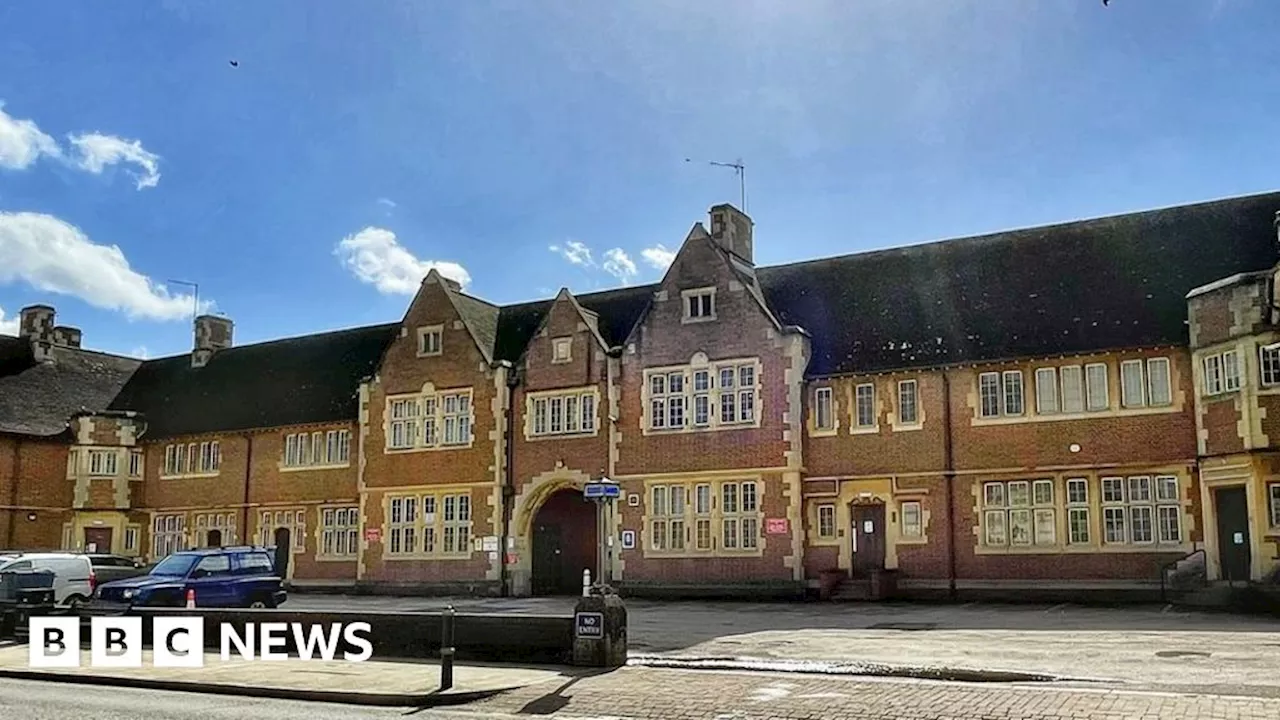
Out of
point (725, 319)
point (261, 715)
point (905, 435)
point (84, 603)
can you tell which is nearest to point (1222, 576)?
point (905, 435)

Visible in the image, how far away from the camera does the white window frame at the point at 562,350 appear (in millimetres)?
38531

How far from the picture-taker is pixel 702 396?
35844mm

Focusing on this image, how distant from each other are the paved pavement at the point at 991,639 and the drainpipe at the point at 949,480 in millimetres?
1822

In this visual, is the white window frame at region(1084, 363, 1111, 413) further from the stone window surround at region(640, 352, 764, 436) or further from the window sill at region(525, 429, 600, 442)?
the window sill at region(525, 429, 600, 442)

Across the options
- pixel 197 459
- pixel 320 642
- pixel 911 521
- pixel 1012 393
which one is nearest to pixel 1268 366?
pixel 1012 393

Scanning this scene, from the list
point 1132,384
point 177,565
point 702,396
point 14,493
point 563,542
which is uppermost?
point 702,396

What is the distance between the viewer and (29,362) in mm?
49406

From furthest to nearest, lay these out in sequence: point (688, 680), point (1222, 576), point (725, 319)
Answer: point (725, 319) < point (1222, 576) < point (688, 680)

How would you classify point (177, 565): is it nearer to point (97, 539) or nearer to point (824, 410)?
point (824, 410)

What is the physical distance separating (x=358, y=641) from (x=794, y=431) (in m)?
16.6

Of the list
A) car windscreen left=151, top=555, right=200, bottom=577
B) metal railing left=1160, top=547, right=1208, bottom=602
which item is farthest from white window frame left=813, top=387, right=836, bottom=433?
car windscreen left=151, top=555, right=200, bottom=577

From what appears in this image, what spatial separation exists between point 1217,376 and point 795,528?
11.4m

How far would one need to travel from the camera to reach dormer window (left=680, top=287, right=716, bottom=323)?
36.0 meters

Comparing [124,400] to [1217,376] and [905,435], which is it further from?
[1217,376]
